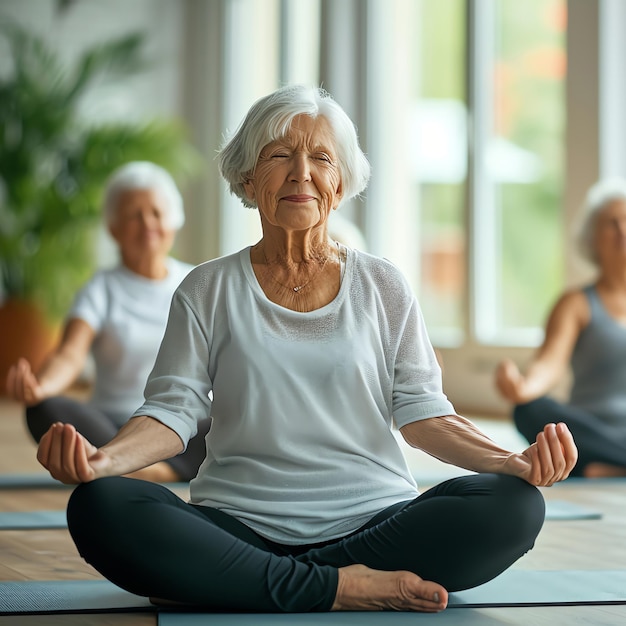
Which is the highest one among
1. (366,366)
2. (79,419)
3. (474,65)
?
(474,65)

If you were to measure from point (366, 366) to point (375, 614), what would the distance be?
15.4 inches

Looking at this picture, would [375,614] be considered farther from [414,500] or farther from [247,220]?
[247,220]

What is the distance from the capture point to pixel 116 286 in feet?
13.1

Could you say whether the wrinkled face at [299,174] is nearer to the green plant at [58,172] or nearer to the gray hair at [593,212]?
the gray hair at [593,212]

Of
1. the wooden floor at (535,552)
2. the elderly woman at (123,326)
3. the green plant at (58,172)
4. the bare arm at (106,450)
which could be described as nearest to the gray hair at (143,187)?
the elderly woman at (123,326)

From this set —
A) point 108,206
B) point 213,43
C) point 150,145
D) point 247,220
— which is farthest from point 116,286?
point 213,43

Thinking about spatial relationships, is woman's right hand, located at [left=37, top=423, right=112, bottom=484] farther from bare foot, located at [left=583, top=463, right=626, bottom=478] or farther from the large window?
the large window

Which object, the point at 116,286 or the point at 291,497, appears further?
the point at 116,286

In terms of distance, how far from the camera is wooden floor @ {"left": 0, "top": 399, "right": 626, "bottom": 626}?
77.5 inches

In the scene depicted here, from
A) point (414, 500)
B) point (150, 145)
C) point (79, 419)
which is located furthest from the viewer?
point (150, 145)

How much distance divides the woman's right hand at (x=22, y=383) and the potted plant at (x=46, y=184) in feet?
14.8

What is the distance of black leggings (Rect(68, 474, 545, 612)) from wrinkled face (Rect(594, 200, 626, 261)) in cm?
231

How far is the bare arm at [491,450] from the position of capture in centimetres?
181

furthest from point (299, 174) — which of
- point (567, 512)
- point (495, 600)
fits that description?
point (567, 512)
